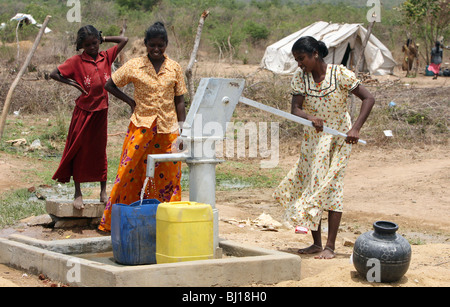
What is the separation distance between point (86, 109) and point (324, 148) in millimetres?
1865

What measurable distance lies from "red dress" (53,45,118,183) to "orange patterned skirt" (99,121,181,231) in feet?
1.12

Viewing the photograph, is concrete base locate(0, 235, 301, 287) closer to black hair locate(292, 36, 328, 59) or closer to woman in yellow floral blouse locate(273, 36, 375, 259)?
woman in yellow floral blouse locate(273, 36, 375, 259)

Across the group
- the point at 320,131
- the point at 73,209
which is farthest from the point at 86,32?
the point at 320,131

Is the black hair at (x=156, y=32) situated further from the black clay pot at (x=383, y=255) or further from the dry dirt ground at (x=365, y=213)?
the black clay pot at (x=383, y=255)

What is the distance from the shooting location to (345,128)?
4.40 m

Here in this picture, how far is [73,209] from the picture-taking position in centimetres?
505

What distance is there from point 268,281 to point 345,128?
1306 mm

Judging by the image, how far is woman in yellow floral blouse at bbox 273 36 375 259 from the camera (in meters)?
4.29

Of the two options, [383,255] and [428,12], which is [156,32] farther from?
[428,12]

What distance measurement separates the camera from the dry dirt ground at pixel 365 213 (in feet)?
12.4

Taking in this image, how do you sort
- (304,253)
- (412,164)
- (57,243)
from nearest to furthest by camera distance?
(57,243) < (304,253) < (412,164)

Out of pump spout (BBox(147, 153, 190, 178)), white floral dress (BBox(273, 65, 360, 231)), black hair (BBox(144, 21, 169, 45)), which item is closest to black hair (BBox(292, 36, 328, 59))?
white floral dress (BBox(273, 65, 360, 231))
